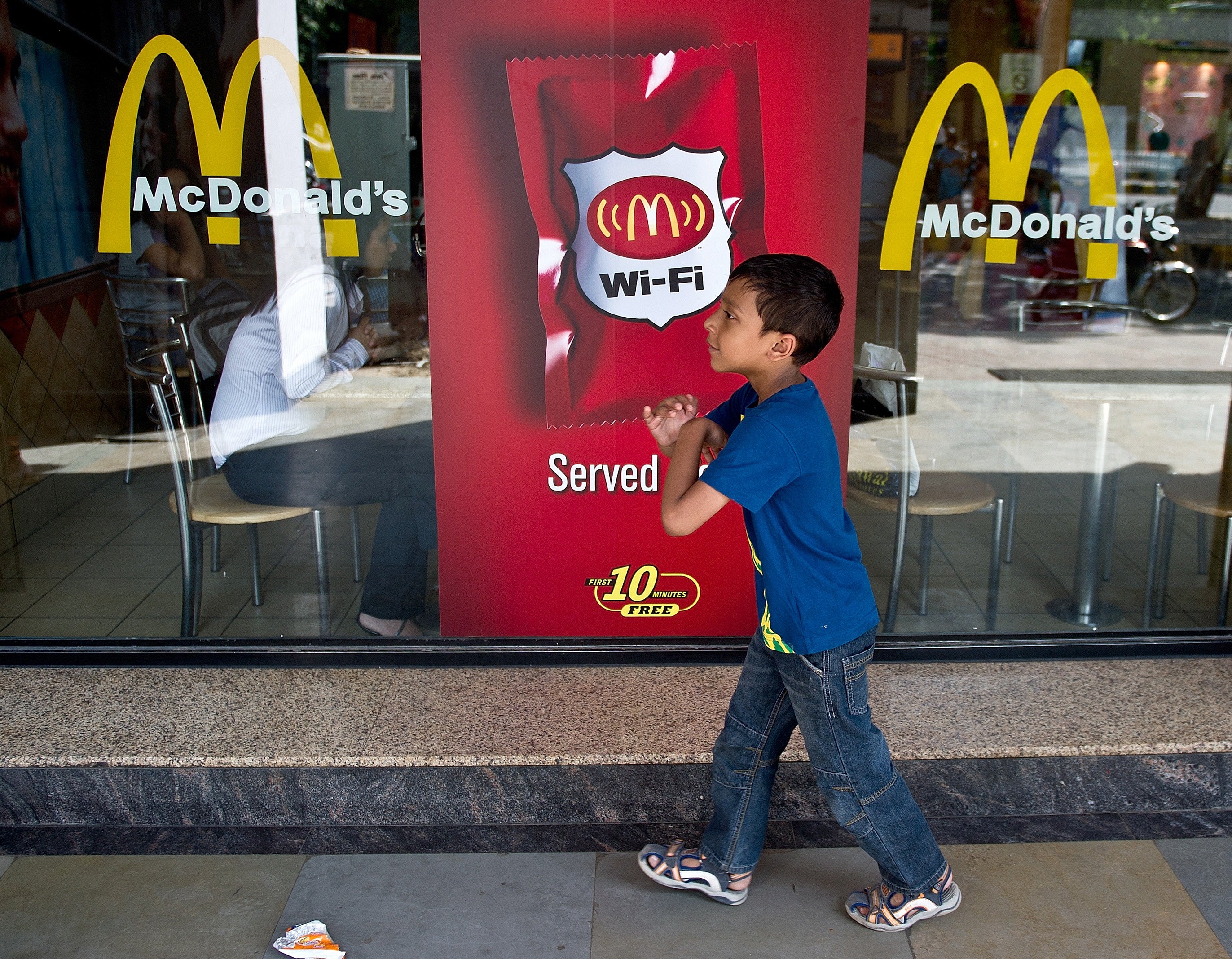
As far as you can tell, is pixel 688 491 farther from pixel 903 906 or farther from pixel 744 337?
pixel 903 906

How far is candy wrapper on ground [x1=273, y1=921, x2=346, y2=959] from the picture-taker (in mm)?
2406

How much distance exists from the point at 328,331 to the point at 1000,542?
2360 millimetres

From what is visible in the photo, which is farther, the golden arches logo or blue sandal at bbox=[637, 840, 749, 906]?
the golden arches logo

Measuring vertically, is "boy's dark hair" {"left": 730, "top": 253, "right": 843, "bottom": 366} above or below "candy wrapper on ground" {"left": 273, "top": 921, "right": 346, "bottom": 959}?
above

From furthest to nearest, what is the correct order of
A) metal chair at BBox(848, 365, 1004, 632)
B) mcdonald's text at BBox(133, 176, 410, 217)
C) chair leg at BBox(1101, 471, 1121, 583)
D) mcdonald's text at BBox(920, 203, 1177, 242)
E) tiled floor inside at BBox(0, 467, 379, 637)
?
chair leg at BBox(1101, 471, 1121, 583)
metal chair at BBox(848, 365, 1004, 632)
tiled floor inside at BBox(0, 467, 379, 637)
mcdonald's text at BBox(920, 203, 1177, 242)
mcdonald's text at BBox(133, 176, 410, 217)

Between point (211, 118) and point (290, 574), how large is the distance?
57.4 inches

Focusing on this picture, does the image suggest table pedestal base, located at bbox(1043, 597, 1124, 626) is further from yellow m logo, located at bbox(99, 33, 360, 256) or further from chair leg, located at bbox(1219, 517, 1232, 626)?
yellow m logo, located at bbox(99, 33, 360, 256)

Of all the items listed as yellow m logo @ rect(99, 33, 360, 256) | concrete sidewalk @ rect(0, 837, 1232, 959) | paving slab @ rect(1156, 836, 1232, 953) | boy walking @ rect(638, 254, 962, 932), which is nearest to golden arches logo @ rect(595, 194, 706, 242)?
yellow m logo @ rect(99, 33, 360, 256)

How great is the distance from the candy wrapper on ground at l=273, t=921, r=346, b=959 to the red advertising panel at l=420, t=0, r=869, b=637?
114 centimetres

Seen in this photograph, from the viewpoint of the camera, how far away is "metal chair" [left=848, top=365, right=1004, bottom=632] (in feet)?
12.0

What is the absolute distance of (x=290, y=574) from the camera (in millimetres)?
3678

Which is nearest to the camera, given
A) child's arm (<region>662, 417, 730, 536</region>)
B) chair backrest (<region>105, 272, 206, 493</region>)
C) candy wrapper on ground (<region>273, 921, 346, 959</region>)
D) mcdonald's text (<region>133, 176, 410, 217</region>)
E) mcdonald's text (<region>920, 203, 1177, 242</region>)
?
child's arm (<region>662, 417, 730, 536</region>)

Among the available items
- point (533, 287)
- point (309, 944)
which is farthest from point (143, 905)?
point (533, 287)

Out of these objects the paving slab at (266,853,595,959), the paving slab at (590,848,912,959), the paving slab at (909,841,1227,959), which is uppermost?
the paving slab at (909,841,1227,959)
